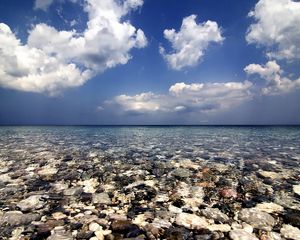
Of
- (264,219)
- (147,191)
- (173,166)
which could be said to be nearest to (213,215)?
(264,219)

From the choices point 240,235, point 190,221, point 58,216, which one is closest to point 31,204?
point 58,216

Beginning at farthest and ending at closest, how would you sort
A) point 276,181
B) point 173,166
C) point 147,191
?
point 173,166, point 276,181, point 147,191

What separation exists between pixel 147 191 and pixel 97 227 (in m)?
2.78

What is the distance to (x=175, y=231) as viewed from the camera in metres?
4.68

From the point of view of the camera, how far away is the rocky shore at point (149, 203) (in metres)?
4.70

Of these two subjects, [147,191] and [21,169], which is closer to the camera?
[147,191]

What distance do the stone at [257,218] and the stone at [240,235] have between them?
0.45m

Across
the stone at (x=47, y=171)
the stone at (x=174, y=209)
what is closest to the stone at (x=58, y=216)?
the stone at (x=174, y=209)

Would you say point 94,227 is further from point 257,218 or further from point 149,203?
point 257,218

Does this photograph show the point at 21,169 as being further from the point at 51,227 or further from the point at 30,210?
the point at 51,227

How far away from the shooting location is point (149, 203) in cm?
637

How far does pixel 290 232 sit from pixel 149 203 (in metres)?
3.23

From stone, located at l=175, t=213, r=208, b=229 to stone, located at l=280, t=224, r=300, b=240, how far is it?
1487 mm

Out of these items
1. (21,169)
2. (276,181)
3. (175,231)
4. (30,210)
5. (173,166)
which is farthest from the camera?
(173,166)
